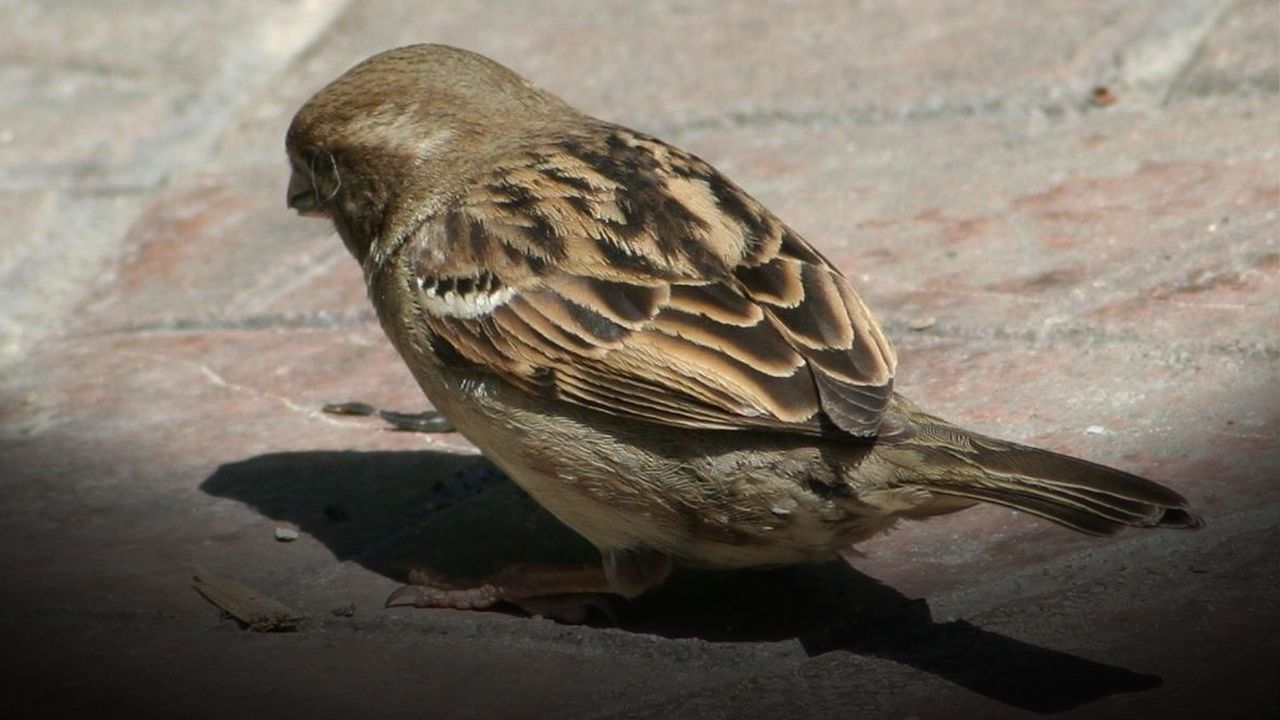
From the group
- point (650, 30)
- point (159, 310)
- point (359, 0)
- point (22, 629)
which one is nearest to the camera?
point (22, 629)

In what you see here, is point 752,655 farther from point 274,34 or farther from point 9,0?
point 9,0

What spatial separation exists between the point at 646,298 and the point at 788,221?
153 centimetres

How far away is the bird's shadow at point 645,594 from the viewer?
2.84 meters

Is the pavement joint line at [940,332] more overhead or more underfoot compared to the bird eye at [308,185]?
more underfoot

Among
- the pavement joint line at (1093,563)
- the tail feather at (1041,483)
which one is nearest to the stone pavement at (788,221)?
the pavement joint line at (1093,563)

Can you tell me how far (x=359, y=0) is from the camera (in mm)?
6512

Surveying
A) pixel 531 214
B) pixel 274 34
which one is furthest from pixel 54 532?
pixel 274 34

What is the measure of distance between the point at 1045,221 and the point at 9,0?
3.84 m

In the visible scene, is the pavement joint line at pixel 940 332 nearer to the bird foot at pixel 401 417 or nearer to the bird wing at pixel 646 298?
the bird foot at pixel 401 417

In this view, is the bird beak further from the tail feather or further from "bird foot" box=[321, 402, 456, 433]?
the tail feather

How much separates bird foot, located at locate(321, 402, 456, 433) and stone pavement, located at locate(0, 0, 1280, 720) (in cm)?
8

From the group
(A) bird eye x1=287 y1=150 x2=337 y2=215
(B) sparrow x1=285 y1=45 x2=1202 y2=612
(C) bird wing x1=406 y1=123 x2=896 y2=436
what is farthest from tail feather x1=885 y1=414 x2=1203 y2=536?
(A) bird eye x1=287 y1=150 x2=337 y2=215

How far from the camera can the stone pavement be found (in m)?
3.01

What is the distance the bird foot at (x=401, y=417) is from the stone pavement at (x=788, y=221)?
0.25 ft
